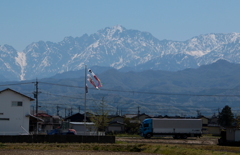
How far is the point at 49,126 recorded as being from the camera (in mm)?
134500

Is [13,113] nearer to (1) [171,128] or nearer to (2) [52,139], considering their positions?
(2) [52,139]

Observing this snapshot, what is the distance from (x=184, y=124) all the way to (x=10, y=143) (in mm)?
37886

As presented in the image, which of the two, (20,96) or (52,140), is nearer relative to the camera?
(52,140)

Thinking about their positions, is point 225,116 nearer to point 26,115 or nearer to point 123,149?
point 26,115

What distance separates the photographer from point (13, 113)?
69562 millimetres

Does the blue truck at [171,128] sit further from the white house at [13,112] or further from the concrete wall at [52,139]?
the concrete wall at [52,139]

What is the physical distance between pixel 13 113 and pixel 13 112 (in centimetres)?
17

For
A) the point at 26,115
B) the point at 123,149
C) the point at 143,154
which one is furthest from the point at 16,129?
the point at 143,154

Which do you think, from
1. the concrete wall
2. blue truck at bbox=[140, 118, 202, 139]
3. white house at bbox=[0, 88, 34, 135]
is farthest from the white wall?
blue truck at bbox=[140, 118, 202, 139]

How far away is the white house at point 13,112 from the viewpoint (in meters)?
68.6

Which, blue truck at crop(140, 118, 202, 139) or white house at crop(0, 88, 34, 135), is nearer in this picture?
white house at crop(0, 88, 34, 135)

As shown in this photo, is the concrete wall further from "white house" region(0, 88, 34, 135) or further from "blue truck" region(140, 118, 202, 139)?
"blue truck" region(140, 118, 202, 139)

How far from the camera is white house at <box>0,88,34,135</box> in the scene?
68562 millimetres

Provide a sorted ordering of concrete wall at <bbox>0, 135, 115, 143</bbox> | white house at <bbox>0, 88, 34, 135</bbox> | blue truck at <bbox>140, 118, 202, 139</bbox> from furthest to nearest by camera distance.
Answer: blue truck at <bbox>140, 118, 202, 139</bbox> → white house at <bbox>0, 88, 34, 135</bbox> → concrete wall at <bbox>0, 135, 115, 143</bbox>
